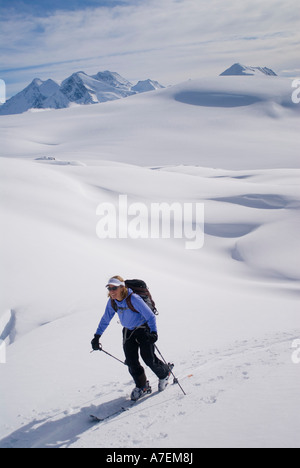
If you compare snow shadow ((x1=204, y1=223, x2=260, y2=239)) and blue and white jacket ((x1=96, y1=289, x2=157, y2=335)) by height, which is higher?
snow shadow ((x1=204, y1=223, x2=260, y2=239))

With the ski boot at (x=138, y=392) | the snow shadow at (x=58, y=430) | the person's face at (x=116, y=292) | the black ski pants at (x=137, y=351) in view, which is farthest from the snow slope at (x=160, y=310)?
the person's face at (x=116, y=292)

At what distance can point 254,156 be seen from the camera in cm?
6494

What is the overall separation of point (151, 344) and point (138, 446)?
1.33 metres

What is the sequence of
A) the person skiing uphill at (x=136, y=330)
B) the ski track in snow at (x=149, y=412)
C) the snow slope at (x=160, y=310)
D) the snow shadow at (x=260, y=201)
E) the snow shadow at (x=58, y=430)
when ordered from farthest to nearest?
the snow shadow at (x=260, y=201), the person skiing uphill at (x=136, y=330), the snow shadow at (x=58, y=430), the snow slope at (x=160, y=310), the ski track in snow at (x=149, y=412)

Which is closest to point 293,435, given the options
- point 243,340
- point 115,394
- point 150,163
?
point 115,394

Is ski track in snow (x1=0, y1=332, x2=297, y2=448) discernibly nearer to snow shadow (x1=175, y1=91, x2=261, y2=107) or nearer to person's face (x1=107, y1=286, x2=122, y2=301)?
person's face (x1=107, y1=286, x2=122, y2=301)

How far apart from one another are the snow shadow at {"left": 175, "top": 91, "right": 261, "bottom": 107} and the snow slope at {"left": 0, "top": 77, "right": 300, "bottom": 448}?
7423 centimetres

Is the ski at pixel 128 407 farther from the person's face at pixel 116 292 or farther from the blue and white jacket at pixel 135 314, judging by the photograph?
the person's face at pixel 116 292

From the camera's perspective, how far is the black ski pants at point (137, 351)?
496cm

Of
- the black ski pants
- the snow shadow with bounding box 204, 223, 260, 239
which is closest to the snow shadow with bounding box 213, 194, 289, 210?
the snow shadow with bounding box 204, 223, 260, 239

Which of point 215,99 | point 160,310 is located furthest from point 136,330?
point 215,99

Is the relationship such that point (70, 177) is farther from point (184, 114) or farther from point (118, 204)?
point (184, 114)

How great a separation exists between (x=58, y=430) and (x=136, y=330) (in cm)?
152

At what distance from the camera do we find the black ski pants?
16.3 feet
